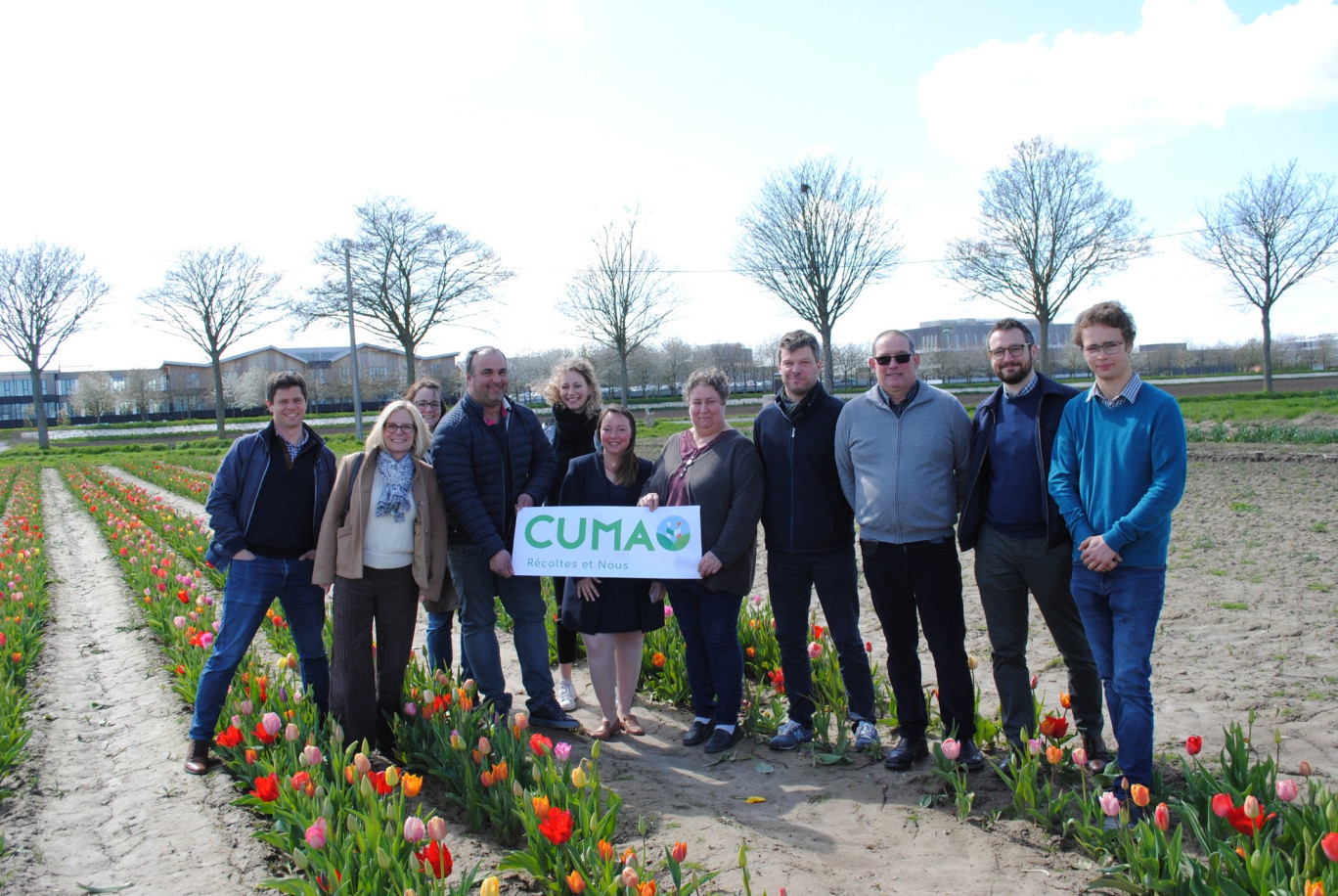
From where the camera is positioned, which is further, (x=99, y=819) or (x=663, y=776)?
(x=663, y=776)

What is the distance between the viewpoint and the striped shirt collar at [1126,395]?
10.6 feet

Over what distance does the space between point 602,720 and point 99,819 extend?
2361 mm

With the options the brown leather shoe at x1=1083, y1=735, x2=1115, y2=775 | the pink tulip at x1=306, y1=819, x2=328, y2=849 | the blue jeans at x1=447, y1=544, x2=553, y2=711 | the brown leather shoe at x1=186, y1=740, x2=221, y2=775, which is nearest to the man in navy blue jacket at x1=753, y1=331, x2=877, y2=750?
the brown leather shoe at x1=1083, y1=735, x2=1115, y2=775

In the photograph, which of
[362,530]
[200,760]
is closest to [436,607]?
[362,530]

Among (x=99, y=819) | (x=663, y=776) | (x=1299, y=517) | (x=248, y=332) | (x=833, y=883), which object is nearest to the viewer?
(x=833, y=883)

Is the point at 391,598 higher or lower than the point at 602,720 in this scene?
higher

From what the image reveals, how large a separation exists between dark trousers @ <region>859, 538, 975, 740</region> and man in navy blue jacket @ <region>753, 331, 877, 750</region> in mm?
191

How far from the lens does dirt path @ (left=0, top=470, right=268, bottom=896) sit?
321 centimetres

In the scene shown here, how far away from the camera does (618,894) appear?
2.56 meters

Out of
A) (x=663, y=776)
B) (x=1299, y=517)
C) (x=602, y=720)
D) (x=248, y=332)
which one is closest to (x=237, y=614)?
(x=602, y=720)

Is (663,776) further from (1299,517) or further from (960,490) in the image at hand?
(1299,517)

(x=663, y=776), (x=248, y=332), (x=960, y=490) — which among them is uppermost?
(x=248, y=332)

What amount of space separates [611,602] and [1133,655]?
2437 mm

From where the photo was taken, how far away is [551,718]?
4535mm
